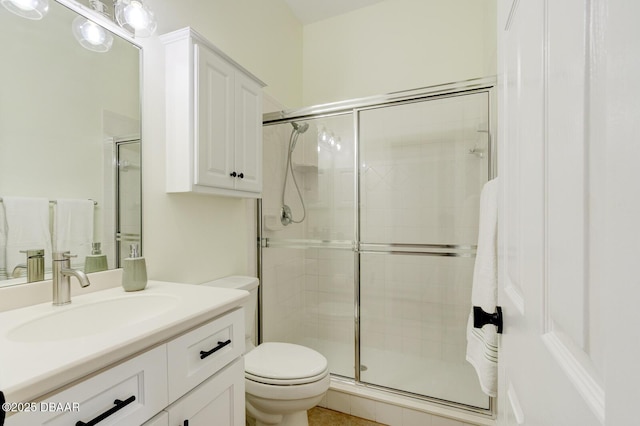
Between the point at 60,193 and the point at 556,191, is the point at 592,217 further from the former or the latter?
the point at 60,193

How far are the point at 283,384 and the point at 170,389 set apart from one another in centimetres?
69

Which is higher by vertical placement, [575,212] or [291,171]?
[291,171]

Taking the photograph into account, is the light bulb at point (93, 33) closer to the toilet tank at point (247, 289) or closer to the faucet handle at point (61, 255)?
the faucet handle at point (61, 255)

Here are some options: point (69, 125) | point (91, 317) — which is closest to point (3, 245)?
point (91, 317)

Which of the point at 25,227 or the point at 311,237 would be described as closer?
the point at 25,227

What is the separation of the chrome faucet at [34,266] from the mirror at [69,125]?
0.02m

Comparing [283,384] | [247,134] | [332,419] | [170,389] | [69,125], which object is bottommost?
[332,419]

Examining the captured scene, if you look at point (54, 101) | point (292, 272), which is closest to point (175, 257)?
point (54, 101)

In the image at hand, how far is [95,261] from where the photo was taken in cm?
115

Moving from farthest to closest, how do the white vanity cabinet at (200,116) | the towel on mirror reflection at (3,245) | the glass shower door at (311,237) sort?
the glass shower door at (311,237) → the white vanity cabinet at (200,116) → the towel on mirror reflection at (3,245)

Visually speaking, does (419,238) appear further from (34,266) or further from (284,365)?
(34,266)

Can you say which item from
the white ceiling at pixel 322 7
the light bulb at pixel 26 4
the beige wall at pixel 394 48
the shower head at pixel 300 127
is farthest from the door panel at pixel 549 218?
the white ceiling at pixel 322 7

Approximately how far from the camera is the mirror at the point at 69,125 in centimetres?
93

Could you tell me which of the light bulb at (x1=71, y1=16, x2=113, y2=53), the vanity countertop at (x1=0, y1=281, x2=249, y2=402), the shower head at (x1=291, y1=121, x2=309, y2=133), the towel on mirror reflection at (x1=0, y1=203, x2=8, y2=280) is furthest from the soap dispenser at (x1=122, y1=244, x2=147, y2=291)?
the shower head at (x1=291, y1=121, x2=309, y2=133)
